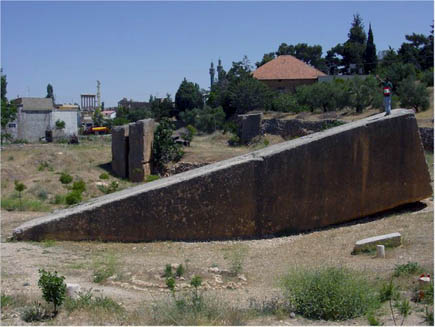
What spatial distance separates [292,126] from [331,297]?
1012 inches

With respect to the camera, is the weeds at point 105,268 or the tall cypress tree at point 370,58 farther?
the tall cypress tree at point 370,58

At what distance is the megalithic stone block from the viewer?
888 inches

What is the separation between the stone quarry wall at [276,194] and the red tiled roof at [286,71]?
3652 centimetres

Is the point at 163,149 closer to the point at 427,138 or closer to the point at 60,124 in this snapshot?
the point at 427,138

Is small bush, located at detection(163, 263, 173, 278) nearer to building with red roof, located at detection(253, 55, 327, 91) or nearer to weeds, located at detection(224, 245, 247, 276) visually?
weeds, located at detection(224, 245, 247, 276)

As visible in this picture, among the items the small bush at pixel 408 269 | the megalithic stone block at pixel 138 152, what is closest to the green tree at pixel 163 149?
the megalithic stone block at pixel 138 152

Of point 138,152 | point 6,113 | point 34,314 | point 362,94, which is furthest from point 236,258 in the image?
point 6,113

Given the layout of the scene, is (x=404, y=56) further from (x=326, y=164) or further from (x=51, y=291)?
(x=51, y=291)

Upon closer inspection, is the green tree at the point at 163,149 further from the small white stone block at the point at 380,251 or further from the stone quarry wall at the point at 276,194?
the small white stone block at the point at 380,251

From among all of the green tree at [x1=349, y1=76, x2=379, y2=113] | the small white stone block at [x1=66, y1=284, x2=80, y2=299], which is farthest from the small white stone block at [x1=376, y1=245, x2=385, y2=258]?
the green tree at [x1=349, y1=76, x2=379, y2=113]

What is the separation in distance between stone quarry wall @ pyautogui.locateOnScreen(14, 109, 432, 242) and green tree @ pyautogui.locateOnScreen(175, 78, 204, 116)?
126 ft

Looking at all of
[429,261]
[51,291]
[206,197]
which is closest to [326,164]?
[206,197]

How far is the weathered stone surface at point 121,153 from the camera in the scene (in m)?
23.1

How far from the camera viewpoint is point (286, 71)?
153 feet
